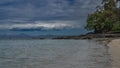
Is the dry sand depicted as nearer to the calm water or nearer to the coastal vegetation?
the calm water

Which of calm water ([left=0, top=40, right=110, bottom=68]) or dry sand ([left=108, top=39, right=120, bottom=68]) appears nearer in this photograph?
dry sand ([left=108, top=39, right=120, bottom=68])

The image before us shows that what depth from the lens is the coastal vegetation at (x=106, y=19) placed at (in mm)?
106500

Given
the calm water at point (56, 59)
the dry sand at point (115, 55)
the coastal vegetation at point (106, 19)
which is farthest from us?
the coastal vegetation at point (106, 19)

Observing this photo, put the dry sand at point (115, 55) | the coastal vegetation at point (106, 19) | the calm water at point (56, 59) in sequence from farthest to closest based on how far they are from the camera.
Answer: the coastal vegetation at point (106, 19) → the calm water at point (56, 59) → the dry sand at point (115, 55)

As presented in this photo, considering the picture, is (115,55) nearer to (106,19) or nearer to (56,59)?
(56,59)

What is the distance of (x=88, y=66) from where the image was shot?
21875mm

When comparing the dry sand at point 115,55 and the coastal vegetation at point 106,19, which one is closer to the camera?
the dry sand at point 115,55

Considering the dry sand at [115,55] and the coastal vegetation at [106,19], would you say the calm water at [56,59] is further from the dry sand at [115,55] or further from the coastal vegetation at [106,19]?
the coastal vegetation at [106,19]

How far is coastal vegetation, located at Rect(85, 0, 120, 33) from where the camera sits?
106m

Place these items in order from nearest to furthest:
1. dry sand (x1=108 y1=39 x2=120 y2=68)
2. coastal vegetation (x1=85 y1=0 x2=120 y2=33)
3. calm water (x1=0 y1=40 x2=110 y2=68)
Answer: dry sand (x1=108 y1=39 x2=120 y2=68) < calm water (x1=0 y1=40 x2=110 y2=68) < coastal vegetation (x1=85 y1=0 x2=120 y2=33)

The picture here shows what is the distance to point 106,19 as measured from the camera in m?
106

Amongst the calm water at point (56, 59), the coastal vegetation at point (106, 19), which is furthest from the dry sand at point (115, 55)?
the coastal vegetation at point (106, 19)

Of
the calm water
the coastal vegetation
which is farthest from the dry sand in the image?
the coastal vegetation

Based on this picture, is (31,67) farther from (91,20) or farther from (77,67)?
(91,20)
